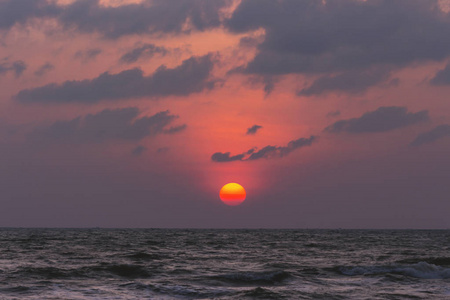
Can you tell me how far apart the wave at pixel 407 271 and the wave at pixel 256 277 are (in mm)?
4823

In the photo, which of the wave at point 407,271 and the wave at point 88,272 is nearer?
the wave at point 88,272

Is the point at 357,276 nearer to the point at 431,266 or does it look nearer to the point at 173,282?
the point at 431,266

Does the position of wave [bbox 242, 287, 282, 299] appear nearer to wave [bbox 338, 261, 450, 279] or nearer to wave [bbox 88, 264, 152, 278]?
wave [bbox 88, 264, 152, 278]

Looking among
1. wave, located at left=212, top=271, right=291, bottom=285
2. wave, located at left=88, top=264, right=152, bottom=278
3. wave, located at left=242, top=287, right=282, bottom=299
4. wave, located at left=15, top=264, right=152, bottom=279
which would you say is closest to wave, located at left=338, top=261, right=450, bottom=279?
wave, located at left=212, top=271, right=291, bottom=285

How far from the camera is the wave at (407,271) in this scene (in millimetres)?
31250

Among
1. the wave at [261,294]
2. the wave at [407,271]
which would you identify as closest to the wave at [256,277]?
the wave at [261,294]

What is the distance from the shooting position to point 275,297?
2173cm

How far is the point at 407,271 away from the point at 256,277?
1025 cm

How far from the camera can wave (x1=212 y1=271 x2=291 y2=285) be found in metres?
27.7

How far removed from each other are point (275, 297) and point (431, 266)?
16663 millimetres

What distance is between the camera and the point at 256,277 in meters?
29.1

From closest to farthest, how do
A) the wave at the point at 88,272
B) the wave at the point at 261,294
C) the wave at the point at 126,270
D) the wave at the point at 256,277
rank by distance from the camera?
the wave at the point at 261,294 < the wave at the point at 256,277 < the wave at the point at 88,272 < the wave at the point at 126,270

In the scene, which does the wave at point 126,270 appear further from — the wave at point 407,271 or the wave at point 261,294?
the wave at point 407,271

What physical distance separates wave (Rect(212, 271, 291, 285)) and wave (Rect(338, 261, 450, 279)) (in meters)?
4.82
